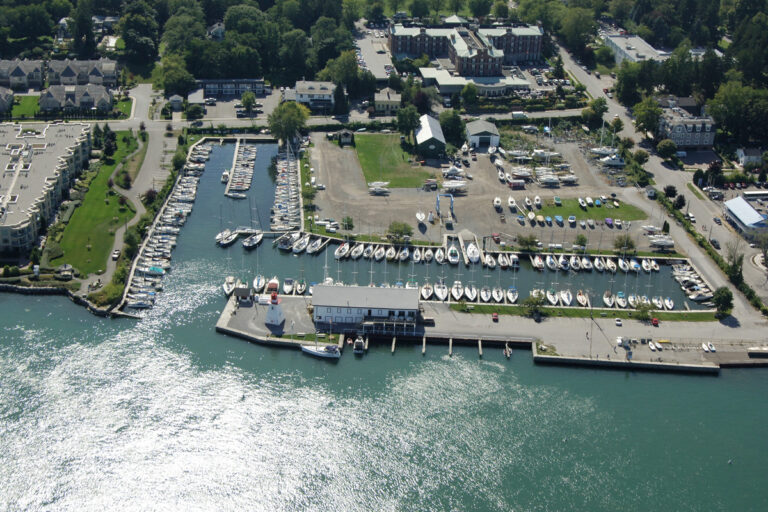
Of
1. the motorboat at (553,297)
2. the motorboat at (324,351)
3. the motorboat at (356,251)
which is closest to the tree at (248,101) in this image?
the motorboat at (356,251)

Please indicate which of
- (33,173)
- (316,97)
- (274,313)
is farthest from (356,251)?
(316,97)

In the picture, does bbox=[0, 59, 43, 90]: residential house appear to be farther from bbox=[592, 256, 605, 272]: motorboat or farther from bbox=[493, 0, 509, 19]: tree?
bbox=[592, 256, 605, 272]: motorboat

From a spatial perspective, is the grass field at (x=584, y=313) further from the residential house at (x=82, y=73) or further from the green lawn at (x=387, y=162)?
the residential house at (x=82, y=73)

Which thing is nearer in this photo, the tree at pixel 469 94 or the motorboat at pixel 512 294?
the motorboat at pixel 512 294

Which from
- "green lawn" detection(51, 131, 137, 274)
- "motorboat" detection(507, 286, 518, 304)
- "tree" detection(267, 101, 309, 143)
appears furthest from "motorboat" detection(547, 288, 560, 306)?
"tree" detection(267, 101, 309, 143)

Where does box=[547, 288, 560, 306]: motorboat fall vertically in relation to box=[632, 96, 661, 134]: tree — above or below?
below

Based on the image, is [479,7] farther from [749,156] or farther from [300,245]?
[300,245]

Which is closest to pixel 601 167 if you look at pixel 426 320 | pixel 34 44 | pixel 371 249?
pixel 371 249
